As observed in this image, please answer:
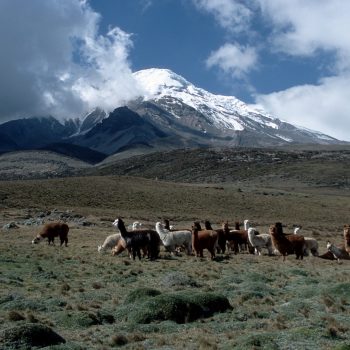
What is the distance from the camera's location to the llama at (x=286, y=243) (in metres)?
24.1

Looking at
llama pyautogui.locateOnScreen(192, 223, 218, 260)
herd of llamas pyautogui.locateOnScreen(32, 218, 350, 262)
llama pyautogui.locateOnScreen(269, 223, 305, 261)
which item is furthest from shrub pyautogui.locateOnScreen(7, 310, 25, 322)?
llama pyautogui.locateOnScreen(269, 223, 305, 261)

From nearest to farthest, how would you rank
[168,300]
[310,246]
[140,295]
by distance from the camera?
[168,300], [140,295], [310,246]

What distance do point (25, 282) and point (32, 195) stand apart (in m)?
54.7

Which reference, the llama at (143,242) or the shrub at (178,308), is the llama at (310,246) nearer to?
the llama at (143,242)

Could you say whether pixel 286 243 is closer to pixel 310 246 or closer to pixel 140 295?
pixel 310 246

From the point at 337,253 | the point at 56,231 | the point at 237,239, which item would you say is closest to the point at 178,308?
the point at 337,253

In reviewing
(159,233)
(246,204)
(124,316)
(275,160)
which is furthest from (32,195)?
(275,160)

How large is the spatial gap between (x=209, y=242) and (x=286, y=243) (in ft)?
11.9

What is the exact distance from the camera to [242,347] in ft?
30.4

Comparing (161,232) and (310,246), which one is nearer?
(161,232)

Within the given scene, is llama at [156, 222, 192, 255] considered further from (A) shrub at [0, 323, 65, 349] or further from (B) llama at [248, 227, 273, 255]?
(A) shrub at [0, 323, 65, 349]

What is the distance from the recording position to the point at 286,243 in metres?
24.3

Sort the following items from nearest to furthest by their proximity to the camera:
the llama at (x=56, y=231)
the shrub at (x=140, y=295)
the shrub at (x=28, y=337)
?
the shrub at (x=28, y=337)
the shrub at (x=140, y=295)
the llama at (x=56, y=231)

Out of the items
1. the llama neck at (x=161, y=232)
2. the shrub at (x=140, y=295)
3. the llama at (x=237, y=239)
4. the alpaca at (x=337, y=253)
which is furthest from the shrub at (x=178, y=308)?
the llama at (x=237, y=239)
